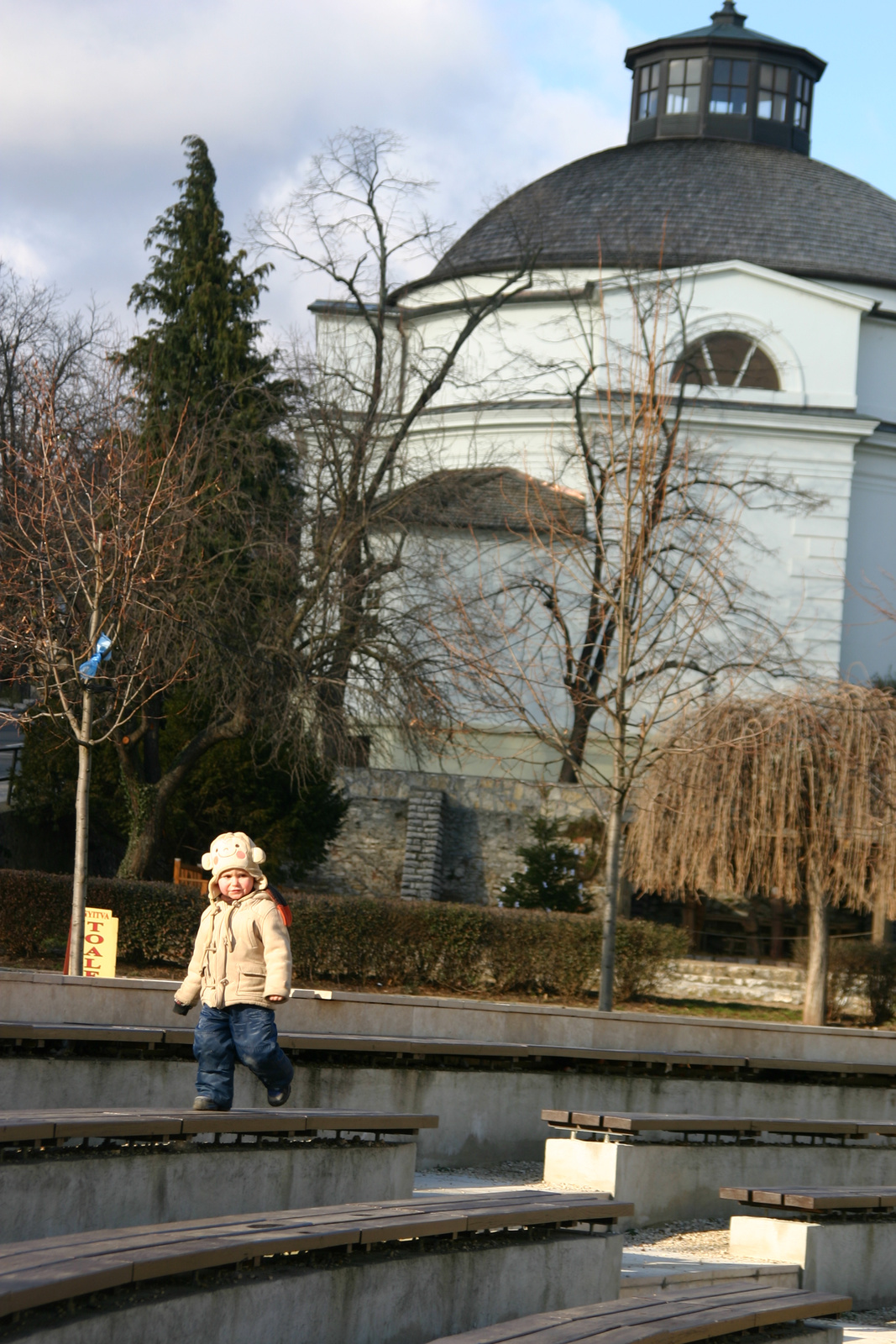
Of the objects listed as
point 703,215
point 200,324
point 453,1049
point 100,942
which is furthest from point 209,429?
point 703,215

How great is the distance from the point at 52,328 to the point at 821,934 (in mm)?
23424

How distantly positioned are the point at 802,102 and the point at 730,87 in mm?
2184

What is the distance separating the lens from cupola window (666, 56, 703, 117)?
40.5 metres

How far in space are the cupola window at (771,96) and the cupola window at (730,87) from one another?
437mm

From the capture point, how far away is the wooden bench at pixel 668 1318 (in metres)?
4.41

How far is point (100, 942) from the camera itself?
12.7 metres

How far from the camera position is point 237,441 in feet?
67.1

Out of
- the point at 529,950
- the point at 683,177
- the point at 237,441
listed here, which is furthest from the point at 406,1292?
the point at 683,177

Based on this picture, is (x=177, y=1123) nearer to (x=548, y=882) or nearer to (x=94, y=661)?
(x=94, y=661)

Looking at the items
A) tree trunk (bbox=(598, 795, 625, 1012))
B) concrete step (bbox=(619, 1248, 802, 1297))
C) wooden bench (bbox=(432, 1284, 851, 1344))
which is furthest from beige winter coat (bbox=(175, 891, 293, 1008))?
tree trunk (bbox=(598, 795, 625, 1012))

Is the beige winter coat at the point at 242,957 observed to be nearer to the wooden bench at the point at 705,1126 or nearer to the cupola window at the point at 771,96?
the wooden bench at the point at 705,1126

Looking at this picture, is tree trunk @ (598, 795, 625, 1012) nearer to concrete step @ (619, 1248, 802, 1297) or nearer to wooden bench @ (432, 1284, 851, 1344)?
concrete step @ (619, 1248, 802, 1297)

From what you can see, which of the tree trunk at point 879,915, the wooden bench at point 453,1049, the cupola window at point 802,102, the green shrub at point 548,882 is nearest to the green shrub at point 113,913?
the green shrub at point 548,882

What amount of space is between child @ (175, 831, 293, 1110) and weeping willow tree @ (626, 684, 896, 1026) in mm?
12737
